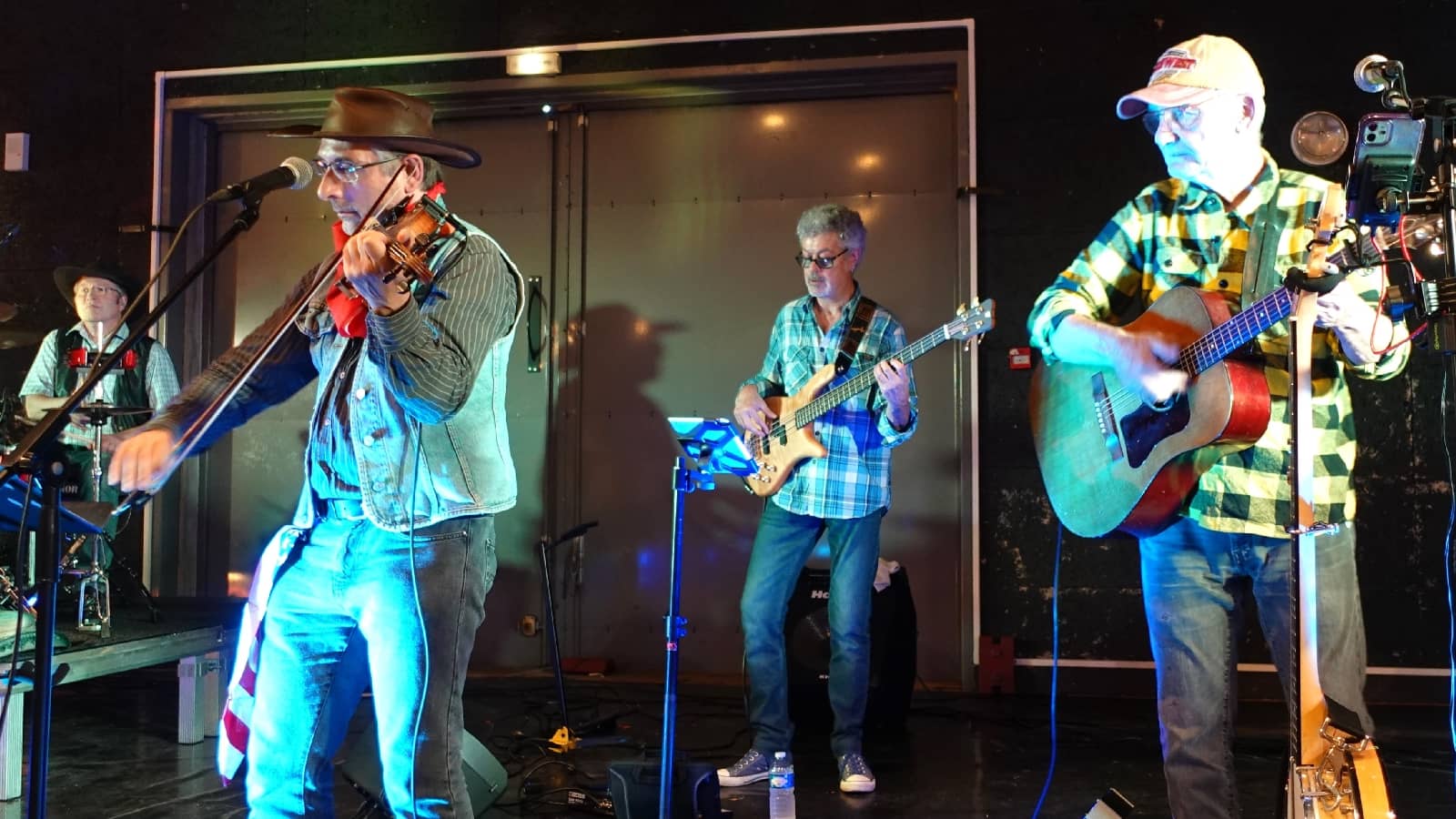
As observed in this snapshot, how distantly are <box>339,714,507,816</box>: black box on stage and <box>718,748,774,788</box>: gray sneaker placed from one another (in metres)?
0.85

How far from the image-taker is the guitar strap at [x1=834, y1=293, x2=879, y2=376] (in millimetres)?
4539

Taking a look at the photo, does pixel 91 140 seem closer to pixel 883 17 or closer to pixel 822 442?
pixel 883 17

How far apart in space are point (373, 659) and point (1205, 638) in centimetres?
190

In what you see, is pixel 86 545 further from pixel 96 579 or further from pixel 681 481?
pixel 681 481

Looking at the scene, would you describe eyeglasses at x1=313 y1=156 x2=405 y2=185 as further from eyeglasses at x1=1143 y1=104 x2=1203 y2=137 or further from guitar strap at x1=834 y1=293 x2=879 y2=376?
guitar strap at x1=834 y1=293 x2=879 y2=376

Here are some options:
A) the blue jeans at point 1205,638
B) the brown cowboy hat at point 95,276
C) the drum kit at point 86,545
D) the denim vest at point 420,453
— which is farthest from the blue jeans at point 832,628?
the brown cowboy hat at point 95,276

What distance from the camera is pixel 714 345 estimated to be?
663 centimetres

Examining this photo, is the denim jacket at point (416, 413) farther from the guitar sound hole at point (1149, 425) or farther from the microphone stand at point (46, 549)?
the guitar sound hole at point (1149, 425)

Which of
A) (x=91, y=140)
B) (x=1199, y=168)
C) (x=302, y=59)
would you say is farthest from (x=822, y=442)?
(x=91, y=140)

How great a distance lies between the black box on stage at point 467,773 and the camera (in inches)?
151

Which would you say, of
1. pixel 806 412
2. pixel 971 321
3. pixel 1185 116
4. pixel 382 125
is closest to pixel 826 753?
pixel 806 412

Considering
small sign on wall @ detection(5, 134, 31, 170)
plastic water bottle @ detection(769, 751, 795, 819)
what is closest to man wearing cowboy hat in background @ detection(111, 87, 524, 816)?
plastic water bottle @ detection(769, 751, 795, 819)

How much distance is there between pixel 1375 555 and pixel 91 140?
786cm

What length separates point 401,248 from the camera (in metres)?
2.17
